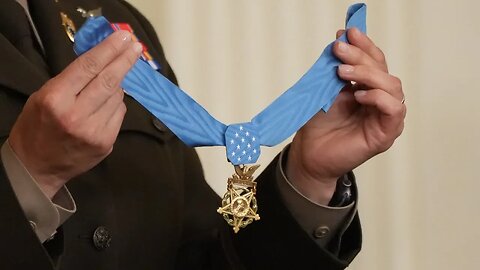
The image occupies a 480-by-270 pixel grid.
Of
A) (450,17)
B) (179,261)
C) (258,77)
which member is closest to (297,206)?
(179,261)

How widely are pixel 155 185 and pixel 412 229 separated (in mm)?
488

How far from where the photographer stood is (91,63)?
18.3 inches

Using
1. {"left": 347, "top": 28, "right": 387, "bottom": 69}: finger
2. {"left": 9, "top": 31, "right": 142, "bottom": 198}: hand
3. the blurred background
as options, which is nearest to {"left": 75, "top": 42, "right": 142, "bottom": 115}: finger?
{"left": 9, "top": 31, "right": 142, "bottom": 198}: hand

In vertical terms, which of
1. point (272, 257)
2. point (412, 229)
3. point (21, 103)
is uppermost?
point (21, 103)

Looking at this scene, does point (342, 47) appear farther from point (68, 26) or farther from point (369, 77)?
point (68, 26)

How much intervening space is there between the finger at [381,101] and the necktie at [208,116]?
0.13 feet

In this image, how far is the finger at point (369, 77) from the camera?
0.59 m

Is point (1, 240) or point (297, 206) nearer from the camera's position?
point (1, 240)

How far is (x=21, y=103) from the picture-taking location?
23.1 inches

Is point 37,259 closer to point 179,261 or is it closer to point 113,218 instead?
point 113,218

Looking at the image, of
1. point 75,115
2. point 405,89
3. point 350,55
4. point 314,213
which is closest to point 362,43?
point 350,55

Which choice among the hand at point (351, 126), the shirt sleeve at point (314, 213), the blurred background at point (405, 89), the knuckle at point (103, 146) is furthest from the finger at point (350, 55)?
the blurred background at point (405, 89)

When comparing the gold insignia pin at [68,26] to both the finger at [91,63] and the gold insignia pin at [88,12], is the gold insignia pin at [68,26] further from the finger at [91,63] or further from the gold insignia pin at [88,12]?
the finger at [91,63]

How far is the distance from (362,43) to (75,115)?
0.87 ft
